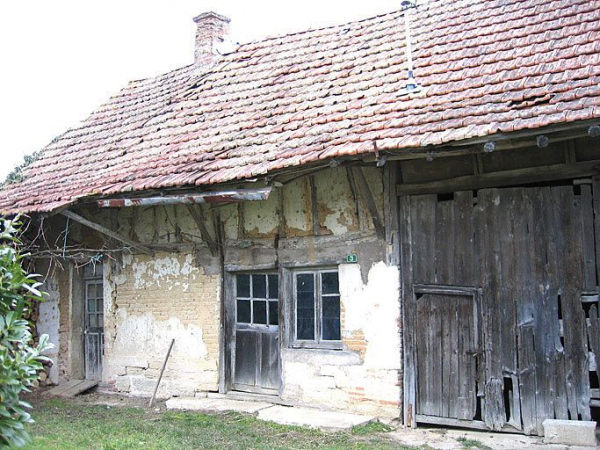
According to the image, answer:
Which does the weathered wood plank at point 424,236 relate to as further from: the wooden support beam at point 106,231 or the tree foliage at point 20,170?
the tree foliage at point 20,170

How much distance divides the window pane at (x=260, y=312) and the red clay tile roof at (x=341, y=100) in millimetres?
2166

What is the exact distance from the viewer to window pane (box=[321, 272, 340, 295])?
29.1 ft

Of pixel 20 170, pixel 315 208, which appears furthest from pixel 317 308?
pixel 20 170

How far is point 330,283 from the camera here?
8.94 m

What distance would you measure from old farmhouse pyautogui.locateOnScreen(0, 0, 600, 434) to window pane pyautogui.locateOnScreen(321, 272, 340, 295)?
0.04 meters

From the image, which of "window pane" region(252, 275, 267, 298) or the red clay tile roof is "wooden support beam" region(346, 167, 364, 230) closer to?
the red clay tile roof

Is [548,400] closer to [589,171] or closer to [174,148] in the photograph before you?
[589,171]

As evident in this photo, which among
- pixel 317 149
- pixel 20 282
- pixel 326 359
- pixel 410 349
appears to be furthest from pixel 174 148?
pixel 20 282

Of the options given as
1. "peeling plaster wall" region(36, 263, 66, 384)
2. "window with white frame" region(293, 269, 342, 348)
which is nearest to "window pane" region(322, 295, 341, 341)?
"window with white frame" region(293, 269, 342, 348)

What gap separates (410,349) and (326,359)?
4.00 feet

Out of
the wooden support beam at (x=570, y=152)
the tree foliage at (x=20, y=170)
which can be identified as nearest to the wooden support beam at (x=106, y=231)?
the tree foliage at (x=20, y=170)

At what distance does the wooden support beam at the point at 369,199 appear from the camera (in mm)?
8125

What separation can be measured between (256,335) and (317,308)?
1.18 m

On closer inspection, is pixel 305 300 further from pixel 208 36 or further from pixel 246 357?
pixel 208 36
